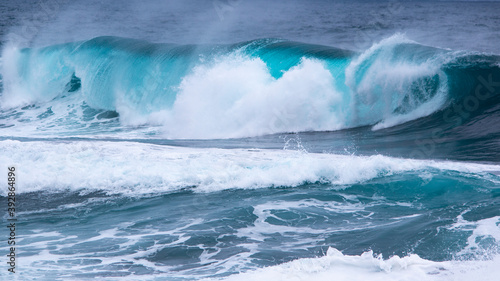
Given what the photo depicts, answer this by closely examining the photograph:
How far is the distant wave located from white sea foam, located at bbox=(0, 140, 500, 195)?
310cm

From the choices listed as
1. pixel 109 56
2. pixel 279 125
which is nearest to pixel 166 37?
pixel 109 56

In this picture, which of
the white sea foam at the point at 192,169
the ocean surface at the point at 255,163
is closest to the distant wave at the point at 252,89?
the ocean surface at the point at 255,163

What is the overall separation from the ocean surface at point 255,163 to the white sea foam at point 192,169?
0.03 meters

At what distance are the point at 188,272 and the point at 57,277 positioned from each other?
1169 millimetres

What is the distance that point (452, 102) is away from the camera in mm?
10766

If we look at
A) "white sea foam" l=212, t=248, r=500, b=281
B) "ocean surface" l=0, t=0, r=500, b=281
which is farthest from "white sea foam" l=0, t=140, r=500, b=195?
"white sea foam" l=212, t=248, r=500, b=281

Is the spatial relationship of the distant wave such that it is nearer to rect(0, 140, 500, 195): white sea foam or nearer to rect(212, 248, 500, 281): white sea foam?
rect(0, 140, 500, 195): white sea foam

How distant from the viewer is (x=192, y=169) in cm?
754

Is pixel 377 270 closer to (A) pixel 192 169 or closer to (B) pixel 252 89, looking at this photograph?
(A) pixel 192 169

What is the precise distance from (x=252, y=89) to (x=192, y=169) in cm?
536

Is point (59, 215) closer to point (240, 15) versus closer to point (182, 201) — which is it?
point (182, 201)

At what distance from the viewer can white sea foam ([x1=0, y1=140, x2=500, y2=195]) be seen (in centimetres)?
712

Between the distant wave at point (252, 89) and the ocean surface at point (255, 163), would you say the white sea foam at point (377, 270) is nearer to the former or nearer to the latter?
the ocean surface at point (255, 163)

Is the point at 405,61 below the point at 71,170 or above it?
above
